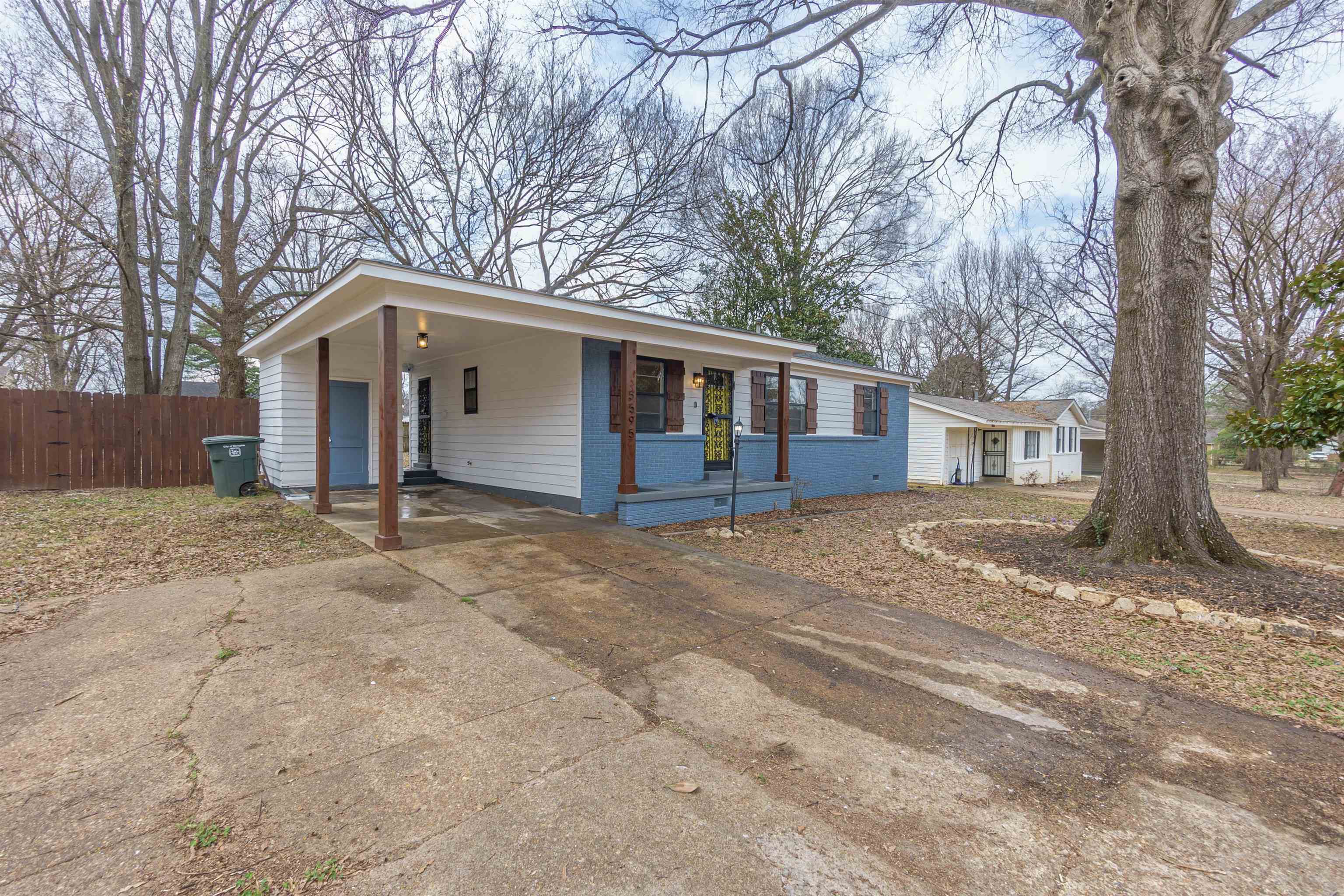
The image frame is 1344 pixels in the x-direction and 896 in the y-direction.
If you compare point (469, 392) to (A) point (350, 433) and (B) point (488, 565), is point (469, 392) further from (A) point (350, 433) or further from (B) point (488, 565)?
(B) point (488, 565)

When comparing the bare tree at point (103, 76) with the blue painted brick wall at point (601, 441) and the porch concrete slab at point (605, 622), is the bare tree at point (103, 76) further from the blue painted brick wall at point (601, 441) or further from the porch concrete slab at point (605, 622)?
the porch concrete slab at point (605, 622)

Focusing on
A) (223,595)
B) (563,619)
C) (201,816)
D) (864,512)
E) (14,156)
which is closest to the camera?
(201,816)

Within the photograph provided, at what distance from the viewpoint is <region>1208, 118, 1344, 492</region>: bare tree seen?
13688mm

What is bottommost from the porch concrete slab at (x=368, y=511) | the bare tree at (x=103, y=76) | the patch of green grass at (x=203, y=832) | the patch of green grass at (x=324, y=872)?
the patch of green grass at (x=324, y=872)

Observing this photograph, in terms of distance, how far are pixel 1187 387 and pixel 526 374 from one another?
8.35 m

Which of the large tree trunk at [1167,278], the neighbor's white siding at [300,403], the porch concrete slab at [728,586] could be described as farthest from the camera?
the neighbor's white siding at [300,403]

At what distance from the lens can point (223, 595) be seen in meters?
4.22

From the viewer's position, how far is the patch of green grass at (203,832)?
1721mm

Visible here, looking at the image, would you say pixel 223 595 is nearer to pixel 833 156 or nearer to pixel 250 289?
pixel 250 289

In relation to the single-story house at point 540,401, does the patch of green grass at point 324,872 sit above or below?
below

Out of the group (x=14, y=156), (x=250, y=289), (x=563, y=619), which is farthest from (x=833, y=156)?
(x=14, y=156)

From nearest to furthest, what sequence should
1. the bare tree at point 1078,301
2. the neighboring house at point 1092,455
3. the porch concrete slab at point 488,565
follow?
the porch concrete slab at point 488,565 → the bare tree at point 1078,301 → the neighboring house at point 1092,455

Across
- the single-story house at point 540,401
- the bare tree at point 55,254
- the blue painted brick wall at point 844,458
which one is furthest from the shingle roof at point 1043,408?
the bare tree at point 55,254

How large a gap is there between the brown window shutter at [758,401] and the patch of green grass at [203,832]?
9.57 m
